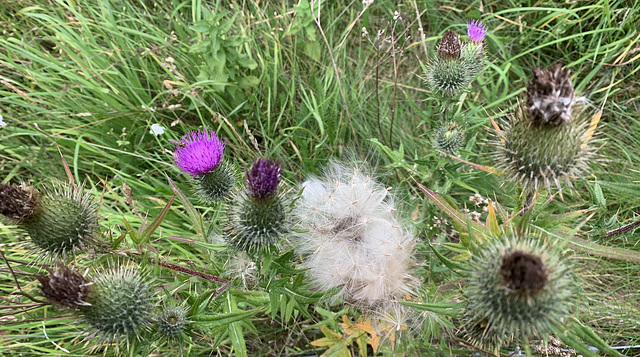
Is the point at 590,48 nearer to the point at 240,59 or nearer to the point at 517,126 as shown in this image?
the point at 517,126

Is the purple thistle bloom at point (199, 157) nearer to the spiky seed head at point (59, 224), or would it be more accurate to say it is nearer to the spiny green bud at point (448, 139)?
the spiky seed head at point (59, 224)

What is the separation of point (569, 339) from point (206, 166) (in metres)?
2.34

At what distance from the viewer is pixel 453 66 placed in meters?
3.33

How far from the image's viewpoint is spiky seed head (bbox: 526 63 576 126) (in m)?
2.11

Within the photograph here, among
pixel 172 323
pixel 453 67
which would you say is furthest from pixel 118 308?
pixel 453 67

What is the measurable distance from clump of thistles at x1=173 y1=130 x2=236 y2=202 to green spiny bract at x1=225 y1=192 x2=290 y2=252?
0.35m

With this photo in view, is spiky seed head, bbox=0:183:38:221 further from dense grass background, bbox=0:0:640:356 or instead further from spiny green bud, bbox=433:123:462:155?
spiny green bud, bbox=433:123:462:155

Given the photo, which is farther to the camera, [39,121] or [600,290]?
[39,121]

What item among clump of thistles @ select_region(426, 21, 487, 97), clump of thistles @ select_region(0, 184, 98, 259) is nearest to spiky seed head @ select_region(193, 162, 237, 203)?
clump of thistles @ select_region(0, 184, 98, 259)

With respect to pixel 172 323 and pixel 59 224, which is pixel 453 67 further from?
pixel 59 224

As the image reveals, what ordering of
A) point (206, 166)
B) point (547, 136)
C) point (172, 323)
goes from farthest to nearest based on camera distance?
point (206, 166), point (172, 323), point (547, 136)

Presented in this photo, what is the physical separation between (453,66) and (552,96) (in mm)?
1326

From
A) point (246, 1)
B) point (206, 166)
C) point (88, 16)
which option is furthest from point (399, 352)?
point (88, 16)

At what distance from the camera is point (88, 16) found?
470cm
